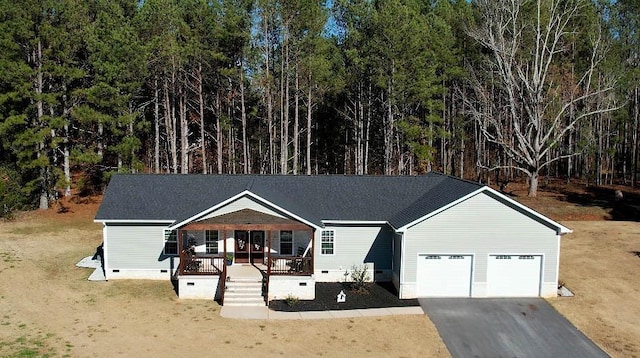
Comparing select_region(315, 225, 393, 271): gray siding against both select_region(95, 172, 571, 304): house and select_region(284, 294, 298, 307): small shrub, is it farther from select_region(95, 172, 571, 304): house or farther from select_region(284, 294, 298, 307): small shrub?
select_region(284, 294, 298, 307): small shrub

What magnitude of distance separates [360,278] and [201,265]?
6897 millimetres

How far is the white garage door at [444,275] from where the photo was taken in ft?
73.9

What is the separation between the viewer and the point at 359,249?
2464 centimetres

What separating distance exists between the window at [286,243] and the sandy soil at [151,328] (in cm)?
438

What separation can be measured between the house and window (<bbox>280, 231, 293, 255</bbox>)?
0.04 metres

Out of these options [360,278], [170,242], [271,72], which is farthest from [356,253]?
[271,72]

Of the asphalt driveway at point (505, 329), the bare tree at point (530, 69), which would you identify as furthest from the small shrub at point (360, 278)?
the bare tree at point (530, 69)

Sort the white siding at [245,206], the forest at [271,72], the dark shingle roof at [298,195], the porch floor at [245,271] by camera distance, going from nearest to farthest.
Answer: the porch floor at [245,271] < the white siding at [245,206] < the dark shingle roof at [298,195] < the forest at [271,72]

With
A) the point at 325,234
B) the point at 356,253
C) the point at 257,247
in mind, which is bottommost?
the point at 356,253

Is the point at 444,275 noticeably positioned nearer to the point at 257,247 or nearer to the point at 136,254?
the point at 257,247

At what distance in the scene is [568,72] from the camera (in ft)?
159

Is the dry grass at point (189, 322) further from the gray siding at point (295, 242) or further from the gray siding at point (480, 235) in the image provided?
A: the gray siding at point (295, 242)

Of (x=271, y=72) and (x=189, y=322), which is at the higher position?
(x=271, y=72)

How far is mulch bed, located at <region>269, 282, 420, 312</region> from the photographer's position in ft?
70.1
